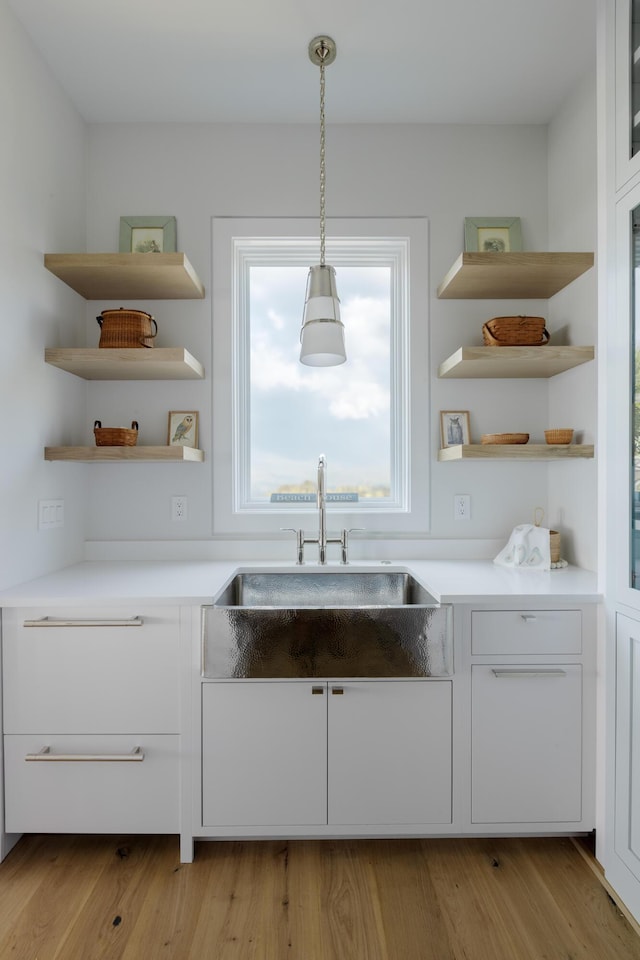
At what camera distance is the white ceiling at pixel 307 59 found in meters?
1.88

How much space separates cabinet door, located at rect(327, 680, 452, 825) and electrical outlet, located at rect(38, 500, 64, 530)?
3.91ft

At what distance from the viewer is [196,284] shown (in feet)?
7.47

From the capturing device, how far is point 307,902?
1596 millimetres

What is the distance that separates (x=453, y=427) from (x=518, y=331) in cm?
47

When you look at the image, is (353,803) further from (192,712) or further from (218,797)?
(192,712)

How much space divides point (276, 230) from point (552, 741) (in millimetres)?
2166

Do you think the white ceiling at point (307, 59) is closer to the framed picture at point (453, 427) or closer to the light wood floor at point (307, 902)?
the framed picture at point (453, 427)

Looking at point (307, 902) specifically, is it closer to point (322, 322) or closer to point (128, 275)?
point (322, 322)

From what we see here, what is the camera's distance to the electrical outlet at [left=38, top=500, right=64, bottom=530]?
2.08 meters

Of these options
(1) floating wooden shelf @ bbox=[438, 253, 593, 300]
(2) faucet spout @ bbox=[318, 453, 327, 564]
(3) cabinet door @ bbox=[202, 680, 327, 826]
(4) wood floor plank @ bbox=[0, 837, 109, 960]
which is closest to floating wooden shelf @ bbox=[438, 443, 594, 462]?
(2) faucet spout @ bbox=[318, 453, 327, 564]

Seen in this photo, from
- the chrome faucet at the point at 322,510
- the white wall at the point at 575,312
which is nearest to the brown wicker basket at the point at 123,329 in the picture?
the chrome faucet at the point at 322,510

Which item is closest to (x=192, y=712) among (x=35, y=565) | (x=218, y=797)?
(x=218, y=797)

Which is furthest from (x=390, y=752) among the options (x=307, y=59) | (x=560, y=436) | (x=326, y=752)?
(x=307, y=59)

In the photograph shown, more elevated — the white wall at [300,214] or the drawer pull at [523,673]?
the white wall at [300,214]
